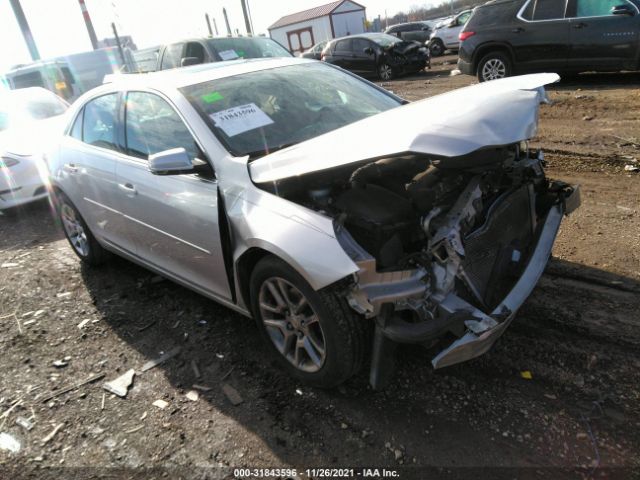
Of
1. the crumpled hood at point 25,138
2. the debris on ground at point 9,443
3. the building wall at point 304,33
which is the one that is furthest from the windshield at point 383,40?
the building wall at point 304,33

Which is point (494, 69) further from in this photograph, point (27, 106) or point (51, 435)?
point (51, 435)

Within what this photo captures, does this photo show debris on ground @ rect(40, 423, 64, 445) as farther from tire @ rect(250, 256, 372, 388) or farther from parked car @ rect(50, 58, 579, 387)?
tire @ rect(250, 256, 372, 388)

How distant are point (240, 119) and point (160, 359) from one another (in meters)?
1.70

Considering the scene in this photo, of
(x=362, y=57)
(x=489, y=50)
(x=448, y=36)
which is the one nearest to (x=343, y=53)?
(x=362, y=57)

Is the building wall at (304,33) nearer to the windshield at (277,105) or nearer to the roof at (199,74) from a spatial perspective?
the roof at (199,74)

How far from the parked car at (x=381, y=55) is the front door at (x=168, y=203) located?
12.3 metres

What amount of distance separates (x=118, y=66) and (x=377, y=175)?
17.7 m

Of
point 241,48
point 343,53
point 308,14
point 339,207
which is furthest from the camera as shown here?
point 308,14

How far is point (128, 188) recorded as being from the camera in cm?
339

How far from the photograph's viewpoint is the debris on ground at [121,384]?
2.97m

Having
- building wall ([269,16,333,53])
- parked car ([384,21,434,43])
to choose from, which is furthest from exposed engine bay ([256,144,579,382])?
building wall ([269,16,333,53])

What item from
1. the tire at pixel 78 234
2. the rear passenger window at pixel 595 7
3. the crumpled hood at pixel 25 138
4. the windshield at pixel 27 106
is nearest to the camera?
the tire at pixel 78 234

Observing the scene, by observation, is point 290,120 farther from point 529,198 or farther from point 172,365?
point 172,365

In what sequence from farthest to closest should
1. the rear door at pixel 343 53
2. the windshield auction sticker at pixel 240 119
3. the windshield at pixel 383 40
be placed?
1. the rear door at pixel 343 53
2. the windshield at pixel 383 40
3. the windshield auction sticker at pixel 240 119
